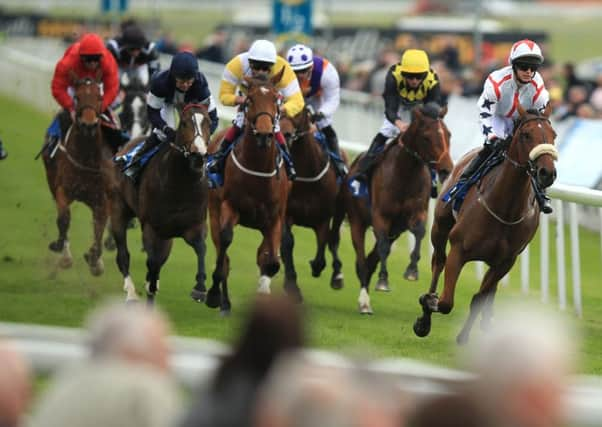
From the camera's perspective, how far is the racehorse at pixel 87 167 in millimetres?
12555

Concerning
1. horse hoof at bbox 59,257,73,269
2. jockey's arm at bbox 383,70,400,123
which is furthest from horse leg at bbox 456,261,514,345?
horse hoof at bbox 59,257,73,269

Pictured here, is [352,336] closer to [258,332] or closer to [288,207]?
[288,207]

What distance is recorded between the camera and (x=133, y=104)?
15.4 meters

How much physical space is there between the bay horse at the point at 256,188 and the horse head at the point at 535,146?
1.63 metres

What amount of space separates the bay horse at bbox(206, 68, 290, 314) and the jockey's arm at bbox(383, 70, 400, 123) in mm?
1448

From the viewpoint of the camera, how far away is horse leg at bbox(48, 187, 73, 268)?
13.4 meters

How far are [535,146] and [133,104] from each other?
20.1 ft

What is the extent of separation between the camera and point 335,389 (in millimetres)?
3930

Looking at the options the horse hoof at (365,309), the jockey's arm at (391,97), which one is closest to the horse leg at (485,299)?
the horse hoof at (365,309)

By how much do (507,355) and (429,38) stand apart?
30894 mm

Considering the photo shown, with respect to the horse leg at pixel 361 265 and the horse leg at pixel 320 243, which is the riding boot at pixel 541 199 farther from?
the horse leg at pixel 320 243

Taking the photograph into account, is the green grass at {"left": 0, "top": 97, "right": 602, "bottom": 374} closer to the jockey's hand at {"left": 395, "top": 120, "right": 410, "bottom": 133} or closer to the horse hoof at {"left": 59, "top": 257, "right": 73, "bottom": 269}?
the horse hoof at {"left": 59, "top": 257, "right": 73, "bottom": 269}

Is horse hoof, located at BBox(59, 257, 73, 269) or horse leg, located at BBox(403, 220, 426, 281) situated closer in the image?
horse leg, located at BBox(403, 220, 426, 281)

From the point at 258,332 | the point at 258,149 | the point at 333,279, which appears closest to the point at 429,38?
the point at 333,279
